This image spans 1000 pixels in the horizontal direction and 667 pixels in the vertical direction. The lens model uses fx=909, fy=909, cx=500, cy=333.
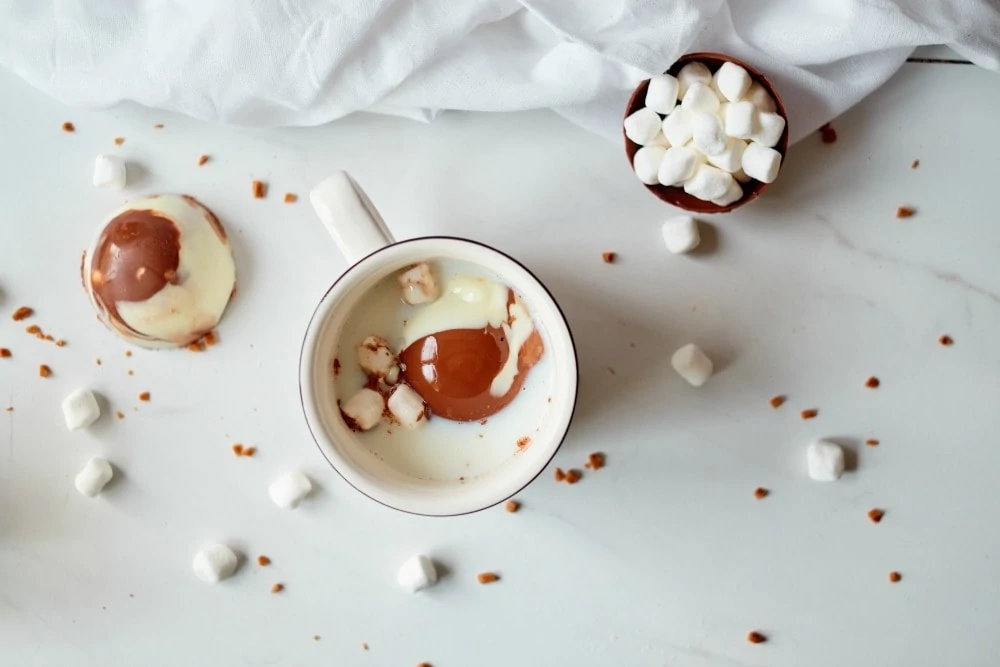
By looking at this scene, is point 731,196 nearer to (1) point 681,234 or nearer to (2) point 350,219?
(1) point 681,234

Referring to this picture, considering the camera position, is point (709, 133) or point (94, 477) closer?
point (709, 133)

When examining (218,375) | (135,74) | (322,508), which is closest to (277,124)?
(135,74)

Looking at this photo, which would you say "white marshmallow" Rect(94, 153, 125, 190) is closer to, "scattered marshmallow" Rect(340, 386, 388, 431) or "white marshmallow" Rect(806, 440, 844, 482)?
"scattered marshmallow" Rect(340, 386, 388, 431)

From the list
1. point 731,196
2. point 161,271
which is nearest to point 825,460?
point 731,196

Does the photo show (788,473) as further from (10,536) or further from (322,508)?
(10,536)

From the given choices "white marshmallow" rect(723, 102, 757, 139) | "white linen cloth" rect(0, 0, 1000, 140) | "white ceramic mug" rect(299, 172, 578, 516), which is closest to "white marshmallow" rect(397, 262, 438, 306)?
"white ceramic mug" rect(299, 172, 578, 516)

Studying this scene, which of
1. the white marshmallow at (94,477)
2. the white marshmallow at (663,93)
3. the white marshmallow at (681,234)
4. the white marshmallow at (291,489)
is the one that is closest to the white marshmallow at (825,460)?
the white marshmallow at (681,234)
